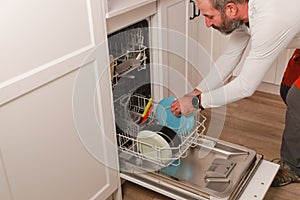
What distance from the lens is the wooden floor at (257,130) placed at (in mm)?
1688

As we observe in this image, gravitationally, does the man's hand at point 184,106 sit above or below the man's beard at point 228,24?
below

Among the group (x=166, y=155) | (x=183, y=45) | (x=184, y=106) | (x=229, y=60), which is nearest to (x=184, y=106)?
(x=184, y=106)

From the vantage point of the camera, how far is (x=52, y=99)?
112cm

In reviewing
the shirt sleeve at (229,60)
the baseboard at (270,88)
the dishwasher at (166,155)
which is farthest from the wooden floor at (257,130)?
the shirt sleeve at (229,60)

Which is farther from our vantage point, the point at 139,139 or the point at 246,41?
the point at 246,41

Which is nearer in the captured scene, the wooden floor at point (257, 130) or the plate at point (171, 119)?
the plate at point (171, 119)

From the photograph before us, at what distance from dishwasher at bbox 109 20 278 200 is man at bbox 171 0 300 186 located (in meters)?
0.15

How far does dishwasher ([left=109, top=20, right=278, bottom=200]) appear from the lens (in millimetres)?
1378

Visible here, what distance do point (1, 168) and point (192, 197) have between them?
26.6 inches

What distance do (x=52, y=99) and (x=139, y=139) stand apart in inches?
17.5

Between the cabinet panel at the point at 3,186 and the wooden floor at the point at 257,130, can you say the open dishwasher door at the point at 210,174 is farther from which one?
the cabinet panel at the point at 3,186

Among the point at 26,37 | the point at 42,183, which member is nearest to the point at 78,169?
the point at 42,183

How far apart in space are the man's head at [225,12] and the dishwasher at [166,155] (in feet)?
1.20

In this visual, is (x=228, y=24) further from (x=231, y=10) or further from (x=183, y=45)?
(x=183, y=45)
